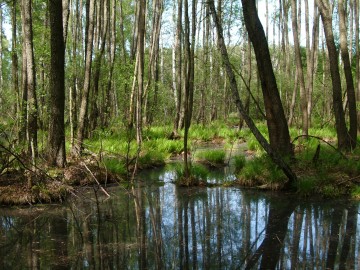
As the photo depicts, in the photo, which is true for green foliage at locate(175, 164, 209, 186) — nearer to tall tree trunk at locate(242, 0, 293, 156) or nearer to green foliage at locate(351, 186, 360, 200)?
tall tree trunk at locate(242, 0, 293, 156)

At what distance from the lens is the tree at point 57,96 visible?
9.37 m

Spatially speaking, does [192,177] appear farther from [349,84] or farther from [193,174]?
[349,84]

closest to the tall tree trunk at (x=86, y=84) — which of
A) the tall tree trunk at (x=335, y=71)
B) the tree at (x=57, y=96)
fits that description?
the tree at (x=57, y=96)

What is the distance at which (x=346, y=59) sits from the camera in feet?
38.5

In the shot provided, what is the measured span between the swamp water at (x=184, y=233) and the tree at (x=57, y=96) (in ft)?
4.81

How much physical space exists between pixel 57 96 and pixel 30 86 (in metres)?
0.69

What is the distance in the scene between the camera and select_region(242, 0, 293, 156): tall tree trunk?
32.0 feet

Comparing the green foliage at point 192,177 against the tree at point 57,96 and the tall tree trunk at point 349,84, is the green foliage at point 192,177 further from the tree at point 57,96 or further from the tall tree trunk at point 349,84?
the tall tree trunk at point 349,84

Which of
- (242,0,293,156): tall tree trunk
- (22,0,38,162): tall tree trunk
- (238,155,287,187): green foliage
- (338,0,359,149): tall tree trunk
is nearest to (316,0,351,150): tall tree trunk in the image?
(338,0,359,149): tall tree trunk

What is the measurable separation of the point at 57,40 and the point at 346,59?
7.86 m

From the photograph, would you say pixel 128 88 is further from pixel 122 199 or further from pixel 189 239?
pixel 189 239

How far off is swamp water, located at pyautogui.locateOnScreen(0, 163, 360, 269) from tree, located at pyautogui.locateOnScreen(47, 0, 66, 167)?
146 centimetres

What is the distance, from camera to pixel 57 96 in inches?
378

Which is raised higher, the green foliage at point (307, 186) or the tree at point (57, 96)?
the tree at point (57, 96)
